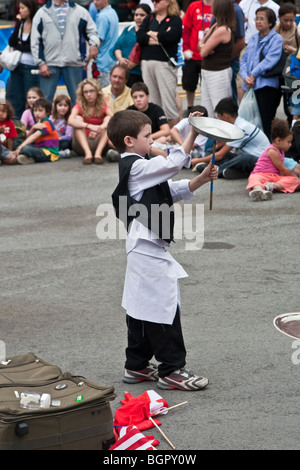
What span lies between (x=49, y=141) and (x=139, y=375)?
24.8 feet

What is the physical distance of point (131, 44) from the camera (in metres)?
13.1

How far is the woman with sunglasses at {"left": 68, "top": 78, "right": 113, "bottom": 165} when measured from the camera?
1181cm

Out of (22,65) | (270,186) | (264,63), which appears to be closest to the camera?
(270,186)

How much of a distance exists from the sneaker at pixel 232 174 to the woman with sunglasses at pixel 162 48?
5.87 feet

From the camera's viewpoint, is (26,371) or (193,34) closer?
(26,371)

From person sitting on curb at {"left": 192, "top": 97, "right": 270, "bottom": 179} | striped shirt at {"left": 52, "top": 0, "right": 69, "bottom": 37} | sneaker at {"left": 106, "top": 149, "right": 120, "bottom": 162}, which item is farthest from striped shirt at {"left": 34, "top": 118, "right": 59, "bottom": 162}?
person sitting on curb at {"left": 192, "top": 97, "right": 270, "bottom": 179}

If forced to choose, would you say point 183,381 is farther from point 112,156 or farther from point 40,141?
point 40,141

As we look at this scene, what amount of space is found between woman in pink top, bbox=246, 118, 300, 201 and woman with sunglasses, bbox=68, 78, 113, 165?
9.39 ft

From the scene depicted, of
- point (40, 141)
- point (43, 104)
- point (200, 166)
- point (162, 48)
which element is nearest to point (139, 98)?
point (200, 166)

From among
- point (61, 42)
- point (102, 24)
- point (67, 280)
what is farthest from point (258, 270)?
point (102, 24)

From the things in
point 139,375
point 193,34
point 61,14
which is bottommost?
point 139,375

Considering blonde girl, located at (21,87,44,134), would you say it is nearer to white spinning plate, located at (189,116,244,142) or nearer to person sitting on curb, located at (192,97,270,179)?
person sitting on curb, located at (192,97,270,179)

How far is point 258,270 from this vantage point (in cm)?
713
